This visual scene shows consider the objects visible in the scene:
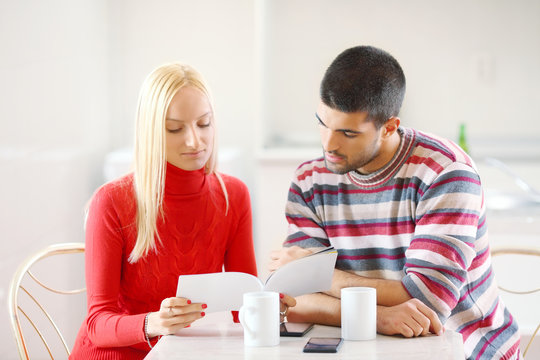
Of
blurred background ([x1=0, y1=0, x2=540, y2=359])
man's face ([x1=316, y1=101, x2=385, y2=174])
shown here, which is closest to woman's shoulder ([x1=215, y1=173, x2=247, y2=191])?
man's face ([x1=316, y1=101, x2=385, y2=174])

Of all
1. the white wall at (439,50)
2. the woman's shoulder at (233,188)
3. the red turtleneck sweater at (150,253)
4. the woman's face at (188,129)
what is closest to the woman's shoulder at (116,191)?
the red turtleneck sweater at (150,253)

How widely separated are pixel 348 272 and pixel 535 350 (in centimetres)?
122

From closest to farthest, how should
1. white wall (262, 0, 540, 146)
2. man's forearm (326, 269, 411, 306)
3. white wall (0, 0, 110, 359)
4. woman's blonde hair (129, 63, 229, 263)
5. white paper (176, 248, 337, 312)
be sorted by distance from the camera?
white paper (176, 248, 337, 312), man's forearm (326, 269, 411, 306), woman's blonde hair (129, 63, 229, 263), white wall (0, 0, 110, 359), white wall (262, 0, 540, 146)

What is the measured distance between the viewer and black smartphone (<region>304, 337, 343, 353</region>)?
1366mm

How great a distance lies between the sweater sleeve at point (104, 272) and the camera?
168 centimetres

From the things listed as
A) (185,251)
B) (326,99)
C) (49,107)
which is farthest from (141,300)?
(49,107)

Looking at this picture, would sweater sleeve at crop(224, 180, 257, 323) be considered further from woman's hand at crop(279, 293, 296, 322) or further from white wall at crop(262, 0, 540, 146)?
white wall at crop(262, 0, 540, 146)

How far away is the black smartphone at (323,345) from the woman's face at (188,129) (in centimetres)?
60

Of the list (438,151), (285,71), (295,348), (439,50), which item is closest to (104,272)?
(295,348)

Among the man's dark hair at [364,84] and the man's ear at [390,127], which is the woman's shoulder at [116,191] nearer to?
the man's dark hair at [364,84]

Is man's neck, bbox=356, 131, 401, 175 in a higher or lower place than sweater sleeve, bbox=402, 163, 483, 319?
higher

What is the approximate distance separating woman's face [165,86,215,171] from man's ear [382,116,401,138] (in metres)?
0.43

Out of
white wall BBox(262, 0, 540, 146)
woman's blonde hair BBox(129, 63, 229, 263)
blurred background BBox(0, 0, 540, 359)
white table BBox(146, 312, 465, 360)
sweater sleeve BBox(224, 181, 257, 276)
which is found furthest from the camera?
white wall BBox(262, 0, 540, 146)

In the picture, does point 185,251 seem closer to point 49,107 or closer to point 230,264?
point 230,264
